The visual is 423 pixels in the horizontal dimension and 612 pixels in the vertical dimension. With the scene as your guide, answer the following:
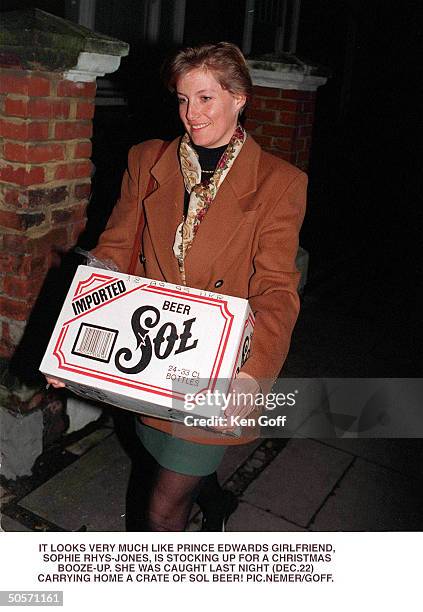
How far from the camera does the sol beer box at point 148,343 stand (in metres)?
1.63

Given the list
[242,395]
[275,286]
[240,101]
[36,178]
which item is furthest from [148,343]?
[36,178]

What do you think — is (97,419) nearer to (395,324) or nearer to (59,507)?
(59,507)

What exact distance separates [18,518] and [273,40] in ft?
19.8

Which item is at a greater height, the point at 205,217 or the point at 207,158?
the point at 207,158

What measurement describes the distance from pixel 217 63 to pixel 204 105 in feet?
A: 0.43

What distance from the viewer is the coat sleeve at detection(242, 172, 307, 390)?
176 centimetres

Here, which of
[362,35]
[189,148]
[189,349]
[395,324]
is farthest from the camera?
[362,35]

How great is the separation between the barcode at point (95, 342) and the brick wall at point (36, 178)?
1107 mm

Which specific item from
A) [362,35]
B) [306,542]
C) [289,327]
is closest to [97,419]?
[306,542]

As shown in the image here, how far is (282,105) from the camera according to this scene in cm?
461

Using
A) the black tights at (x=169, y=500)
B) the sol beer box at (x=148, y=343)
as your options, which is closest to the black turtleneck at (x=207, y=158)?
the sol beer box at (x=148, y=343)

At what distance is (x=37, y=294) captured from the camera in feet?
9.29

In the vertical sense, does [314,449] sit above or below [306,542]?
below

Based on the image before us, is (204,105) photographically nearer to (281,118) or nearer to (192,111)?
(192,111)
